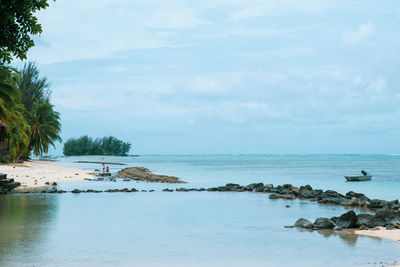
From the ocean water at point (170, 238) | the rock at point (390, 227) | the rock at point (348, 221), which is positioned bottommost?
the ocean water at point (170, 238)

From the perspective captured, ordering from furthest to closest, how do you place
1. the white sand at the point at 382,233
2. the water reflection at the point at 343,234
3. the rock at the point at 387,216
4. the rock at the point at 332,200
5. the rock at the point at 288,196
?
the rock at the point at 288,196, the rock at the point at 332,200, the rock at the point at 387,216, the white sand at the point at 382,233, the water reflection at the point at 343,234

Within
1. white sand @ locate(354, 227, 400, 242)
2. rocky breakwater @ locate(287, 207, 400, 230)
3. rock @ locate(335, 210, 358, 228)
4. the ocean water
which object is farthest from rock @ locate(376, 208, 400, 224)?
the ocean water

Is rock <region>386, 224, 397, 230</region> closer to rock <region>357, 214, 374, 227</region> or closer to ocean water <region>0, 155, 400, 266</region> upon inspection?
rock <region>357, 214, 374, 227</region>

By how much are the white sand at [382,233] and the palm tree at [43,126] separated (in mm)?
65710

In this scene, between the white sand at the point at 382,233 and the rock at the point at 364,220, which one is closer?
the white sand at the point at 382,233

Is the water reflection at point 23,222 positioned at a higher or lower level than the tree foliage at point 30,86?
lower

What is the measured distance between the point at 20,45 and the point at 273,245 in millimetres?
11065

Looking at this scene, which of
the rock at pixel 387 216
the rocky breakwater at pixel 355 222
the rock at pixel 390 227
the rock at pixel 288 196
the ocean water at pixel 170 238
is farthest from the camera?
the rock at pixel 288 196

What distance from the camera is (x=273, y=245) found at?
47.4 feet

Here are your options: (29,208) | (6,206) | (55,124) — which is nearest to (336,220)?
(29,208)

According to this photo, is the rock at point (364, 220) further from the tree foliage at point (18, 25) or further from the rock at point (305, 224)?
the tree foliage at point (18, 25)

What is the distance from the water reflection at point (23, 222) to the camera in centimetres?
1306

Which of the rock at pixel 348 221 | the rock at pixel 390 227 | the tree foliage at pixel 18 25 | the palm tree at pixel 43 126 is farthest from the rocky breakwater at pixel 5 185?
the palm tree at pixel 43 126

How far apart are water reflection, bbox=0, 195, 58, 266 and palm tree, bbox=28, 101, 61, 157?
49.1 metres
